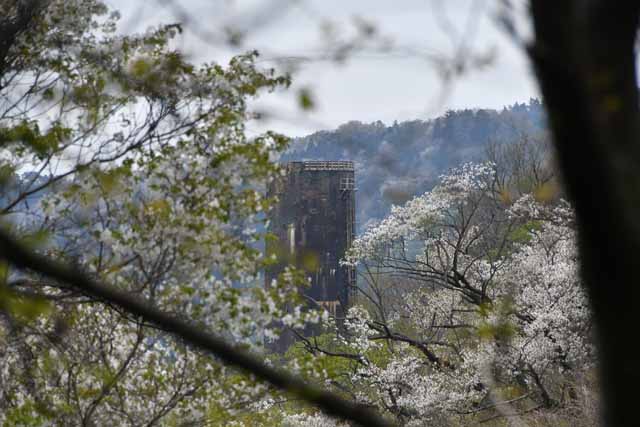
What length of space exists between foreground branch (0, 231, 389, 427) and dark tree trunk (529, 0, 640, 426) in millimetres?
321

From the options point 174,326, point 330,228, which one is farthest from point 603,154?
point 330,228

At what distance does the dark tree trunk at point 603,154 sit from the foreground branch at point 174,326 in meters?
0.32

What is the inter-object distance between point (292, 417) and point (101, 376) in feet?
29.7

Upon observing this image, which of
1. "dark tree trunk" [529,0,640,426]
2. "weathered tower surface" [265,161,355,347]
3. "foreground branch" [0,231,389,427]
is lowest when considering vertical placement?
"foreground branch" [0,231,389,427]

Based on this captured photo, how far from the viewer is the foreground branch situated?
849 mm

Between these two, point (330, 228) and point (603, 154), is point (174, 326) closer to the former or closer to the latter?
point (603, 154)

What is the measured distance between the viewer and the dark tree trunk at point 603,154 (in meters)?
0.92

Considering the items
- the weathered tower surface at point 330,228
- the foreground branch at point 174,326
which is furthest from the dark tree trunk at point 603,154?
the weathered tower surface at point 330,228

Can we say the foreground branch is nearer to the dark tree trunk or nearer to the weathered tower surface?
the dark tree trunk

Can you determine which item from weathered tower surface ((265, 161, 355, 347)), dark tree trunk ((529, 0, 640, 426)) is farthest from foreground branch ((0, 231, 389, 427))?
weathered tower surface ((265, 161, 355, 347))

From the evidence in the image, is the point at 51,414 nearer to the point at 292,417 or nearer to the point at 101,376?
the point at 101,376

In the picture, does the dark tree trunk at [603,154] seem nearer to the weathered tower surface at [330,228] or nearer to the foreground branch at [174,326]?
the foreground branch at [174,326]

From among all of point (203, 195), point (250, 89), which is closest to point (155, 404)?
point (203, 195)

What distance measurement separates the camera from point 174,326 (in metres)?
0.90
